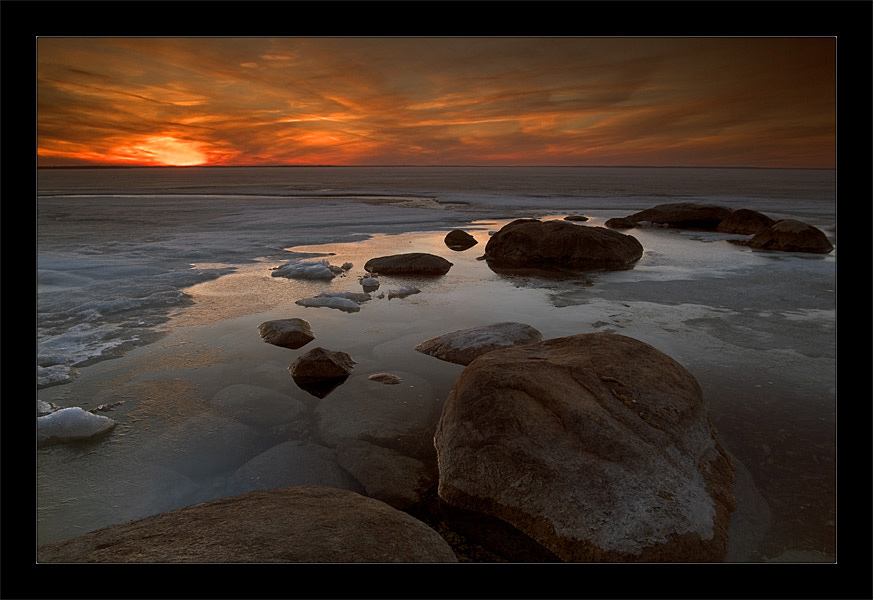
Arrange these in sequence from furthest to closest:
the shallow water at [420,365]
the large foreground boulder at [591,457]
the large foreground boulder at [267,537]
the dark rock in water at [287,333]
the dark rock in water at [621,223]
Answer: the dark rock in water at [621,223], the dark rock in water at [287,333], the shallow water at [420,365], the large foreground boulder at [591,457], the large foreground boulder at [267,537]

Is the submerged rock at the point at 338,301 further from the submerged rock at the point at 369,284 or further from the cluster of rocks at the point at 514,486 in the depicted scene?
the cluster of rocks at the point at 514,486

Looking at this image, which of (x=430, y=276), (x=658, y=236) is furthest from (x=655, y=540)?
(x=658, y=236)

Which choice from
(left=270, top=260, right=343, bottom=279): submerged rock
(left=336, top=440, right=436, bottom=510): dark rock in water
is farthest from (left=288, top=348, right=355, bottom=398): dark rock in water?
(left=270, top=260, right=343, bottom=279): submerged rock

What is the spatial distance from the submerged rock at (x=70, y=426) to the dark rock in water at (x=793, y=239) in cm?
1201

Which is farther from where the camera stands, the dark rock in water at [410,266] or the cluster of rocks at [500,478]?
the dark rock in water at [410,266]

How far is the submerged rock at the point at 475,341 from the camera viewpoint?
4539mm

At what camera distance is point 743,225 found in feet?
46.5

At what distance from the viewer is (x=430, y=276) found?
8133mm

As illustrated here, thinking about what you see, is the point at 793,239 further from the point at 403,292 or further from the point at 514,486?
the point at 514,486

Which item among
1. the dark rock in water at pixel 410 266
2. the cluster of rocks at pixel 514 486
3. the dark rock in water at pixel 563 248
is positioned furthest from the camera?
the dark rock in water at pixel 563 248

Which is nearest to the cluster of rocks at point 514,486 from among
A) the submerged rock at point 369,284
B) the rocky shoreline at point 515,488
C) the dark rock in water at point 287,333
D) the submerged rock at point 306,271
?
the rocky shoreline at point 515,488

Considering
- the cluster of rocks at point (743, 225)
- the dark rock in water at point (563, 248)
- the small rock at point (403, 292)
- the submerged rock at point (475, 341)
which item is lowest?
the submerged rock at point (475, 341)

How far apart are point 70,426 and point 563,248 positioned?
26.0ft

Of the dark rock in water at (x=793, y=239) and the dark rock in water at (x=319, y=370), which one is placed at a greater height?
the dark rock in water at (x=793, y=239)
